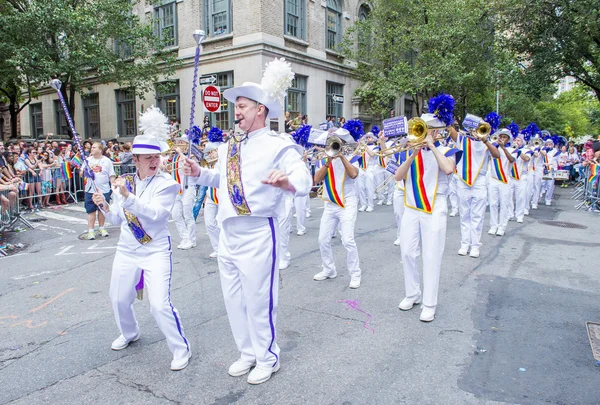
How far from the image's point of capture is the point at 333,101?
2589 centimetres

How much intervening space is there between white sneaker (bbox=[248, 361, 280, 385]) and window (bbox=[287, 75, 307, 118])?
20244 millimetres

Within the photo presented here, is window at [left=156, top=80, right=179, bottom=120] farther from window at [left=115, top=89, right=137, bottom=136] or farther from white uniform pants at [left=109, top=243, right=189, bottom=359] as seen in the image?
white uniform pants at [left=109, top=243, right=189, bottom=359]

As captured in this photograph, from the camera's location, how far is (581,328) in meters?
4.75

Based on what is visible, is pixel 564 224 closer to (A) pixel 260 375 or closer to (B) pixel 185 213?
(B) pixel 185 213

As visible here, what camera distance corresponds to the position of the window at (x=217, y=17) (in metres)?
21.6

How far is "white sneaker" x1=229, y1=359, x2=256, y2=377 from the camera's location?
3.76 m

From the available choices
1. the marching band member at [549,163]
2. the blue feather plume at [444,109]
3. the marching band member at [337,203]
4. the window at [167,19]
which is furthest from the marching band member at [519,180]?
the window at [167,19]

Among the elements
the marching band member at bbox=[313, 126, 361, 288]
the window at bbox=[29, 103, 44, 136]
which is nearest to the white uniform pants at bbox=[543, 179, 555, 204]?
the marching band member at bbox=[313, 126, 361, 288]

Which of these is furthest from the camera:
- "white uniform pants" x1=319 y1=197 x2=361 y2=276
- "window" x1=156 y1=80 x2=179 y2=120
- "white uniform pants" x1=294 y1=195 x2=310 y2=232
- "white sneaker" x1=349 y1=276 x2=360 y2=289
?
"window" x1=156 y1=80 x2=179 y2=120


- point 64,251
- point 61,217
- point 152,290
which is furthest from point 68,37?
point 152,290

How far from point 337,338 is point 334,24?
24.1m

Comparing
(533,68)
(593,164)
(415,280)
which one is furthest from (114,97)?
(415,280)

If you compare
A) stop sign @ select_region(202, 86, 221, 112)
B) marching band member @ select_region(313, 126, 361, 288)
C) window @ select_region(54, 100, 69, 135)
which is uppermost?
window @ select_region(54, 100, 69, 135)

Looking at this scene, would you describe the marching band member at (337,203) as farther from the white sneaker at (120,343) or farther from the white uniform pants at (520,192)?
the white uniform pants at (520,192)
